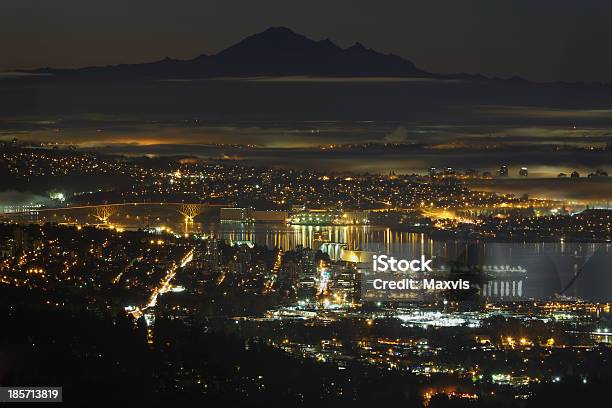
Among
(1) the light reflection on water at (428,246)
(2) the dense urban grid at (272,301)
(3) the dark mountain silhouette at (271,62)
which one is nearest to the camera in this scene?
(2) the dense urban grid at (272,301)

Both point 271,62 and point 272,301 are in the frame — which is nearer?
point 272,301

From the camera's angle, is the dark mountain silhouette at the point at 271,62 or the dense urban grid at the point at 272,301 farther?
the dark mountain silhouette at the point at 271,62

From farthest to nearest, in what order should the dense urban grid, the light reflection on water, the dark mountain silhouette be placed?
1. the dark mountain silhouette
2. the light reflection on water
3. the dense urban grid

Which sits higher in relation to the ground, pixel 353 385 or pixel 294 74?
pixel 294 74

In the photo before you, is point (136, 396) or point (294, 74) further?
point (294, 74)

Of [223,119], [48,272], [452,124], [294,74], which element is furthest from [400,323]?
[294,74]

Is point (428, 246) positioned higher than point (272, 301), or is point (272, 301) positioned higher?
point (428, 246)

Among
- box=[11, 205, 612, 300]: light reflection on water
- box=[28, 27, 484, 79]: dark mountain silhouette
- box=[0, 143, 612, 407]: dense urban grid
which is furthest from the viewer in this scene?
box=[28, 27, 484, 79]: dark mountain silhouette

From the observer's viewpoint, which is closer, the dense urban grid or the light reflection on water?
the dense urban grid

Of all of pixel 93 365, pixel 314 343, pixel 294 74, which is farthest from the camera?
pixel 294 74

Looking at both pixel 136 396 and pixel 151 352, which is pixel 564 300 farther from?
pixel 136 396

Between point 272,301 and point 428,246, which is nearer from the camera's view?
point 272,301
